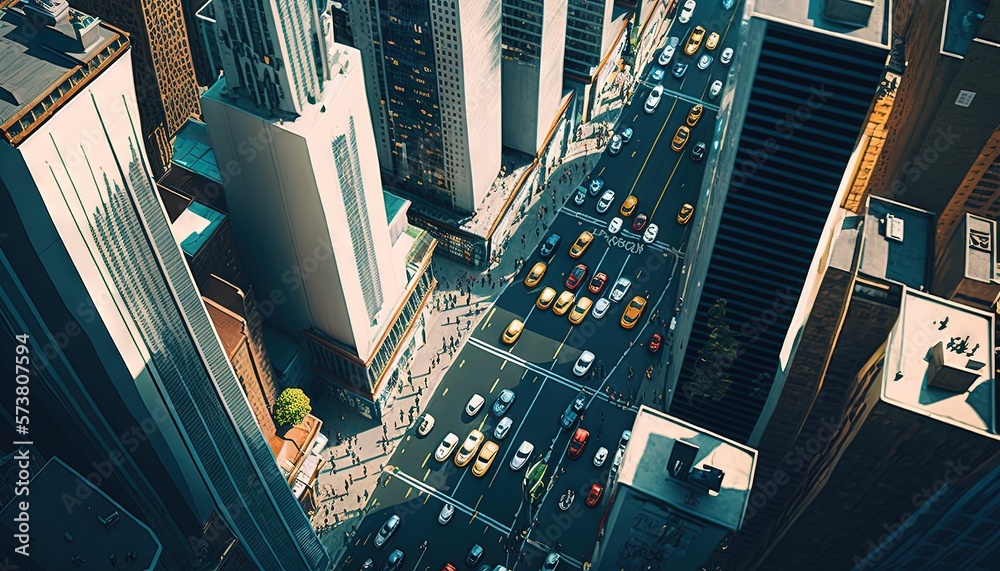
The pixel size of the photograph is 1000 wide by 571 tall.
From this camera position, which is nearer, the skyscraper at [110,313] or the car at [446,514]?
the skyscraper at [110,313]

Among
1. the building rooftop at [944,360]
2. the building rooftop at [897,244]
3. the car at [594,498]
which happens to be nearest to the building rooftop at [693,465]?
the building rooftop at [944,360]

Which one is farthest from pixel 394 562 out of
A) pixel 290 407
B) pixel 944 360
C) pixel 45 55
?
pixel 45 55

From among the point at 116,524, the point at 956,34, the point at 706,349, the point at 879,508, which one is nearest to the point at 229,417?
the point at 116,524

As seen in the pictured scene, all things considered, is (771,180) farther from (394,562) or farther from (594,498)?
(394,562)

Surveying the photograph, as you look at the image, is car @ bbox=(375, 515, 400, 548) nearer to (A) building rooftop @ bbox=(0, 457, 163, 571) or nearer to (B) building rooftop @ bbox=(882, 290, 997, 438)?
(A) building rooftop @ bbox=(0, 457, 163, 571)

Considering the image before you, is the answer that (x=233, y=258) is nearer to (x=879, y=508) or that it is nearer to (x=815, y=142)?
(x=815, y=142)

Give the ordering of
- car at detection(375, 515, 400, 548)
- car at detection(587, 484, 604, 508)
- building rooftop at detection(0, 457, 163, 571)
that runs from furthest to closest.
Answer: car at detection(587, 484, 604, 508)
car at detection(375, 515, 400, 548)
building rooftop at detection(0, 457, 163, 571)

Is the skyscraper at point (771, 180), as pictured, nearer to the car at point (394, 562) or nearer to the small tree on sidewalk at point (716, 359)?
the small tree on sidewalk at point (716, 359)

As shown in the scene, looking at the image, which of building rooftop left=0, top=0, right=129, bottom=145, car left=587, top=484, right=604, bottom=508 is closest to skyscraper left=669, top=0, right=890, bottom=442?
car left=587, top=484, right=604, bottom=508
